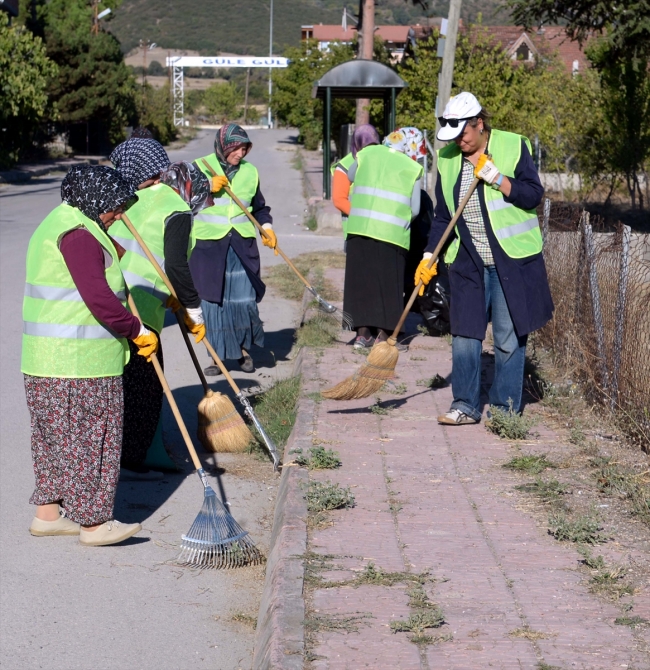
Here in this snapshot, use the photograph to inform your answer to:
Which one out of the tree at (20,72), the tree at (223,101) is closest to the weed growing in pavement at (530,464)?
the tree at (20,72)

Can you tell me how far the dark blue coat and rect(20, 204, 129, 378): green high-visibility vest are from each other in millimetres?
2124

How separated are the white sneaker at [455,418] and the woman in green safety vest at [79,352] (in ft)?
6.80

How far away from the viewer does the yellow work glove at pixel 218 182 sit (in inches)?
290

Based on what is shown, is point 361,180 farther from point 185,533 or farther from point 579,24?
point 579,24

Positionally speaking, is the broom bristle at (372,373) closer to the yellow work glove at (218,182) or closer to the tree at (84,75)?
the yellow work glove at (218,182)

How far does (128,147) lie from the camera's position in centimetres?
545

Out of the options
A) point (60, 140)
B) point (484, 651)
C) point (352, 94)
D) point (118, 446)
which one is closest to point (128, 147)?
point (118, 446)

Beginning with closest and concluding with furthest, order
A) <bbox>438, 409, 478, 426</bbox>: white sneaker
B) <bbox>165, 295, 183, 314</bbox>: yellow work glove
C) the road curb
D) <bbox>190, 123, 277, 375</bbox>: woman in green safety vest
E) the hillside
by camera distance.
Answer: the road curb < <bbox>165, 295, 183, 314</bbox>: yellow work glove < <bbox>438, 409, 478, 426</bbox>: white sneaker < <bbox>190, 123, 277, 375</bbox>: woman in green safety vest < the hillside

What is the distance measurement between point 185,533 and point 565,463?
75.6 inches

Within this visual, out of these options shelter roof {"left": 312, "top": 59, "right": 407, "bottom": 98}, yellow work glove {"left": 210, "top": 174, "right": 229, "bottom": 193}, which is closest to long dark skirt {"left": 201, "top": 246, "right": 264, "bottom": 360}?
yellow work glove {"left": 210, "top": 174, "right": 229, "bottom": 193}

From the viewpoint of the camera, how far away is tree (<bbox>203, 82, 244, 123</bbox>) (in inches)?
3789

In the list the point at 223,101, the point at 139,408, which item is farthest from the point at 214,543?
the point at 223,101

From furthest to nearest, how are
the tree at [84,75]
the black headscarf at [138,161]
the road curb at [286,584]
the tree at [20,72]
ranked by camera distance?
the tree at [84,75] → the tree at [20,72] → the black headscarf at [138,161] → the road curb at [286,584]

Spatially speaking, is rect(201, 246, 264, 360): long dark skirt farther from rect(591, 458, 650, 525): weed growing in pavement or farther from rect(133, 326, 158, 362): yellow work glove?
rect(591, 458, 650, 525): weed growing in pavement
